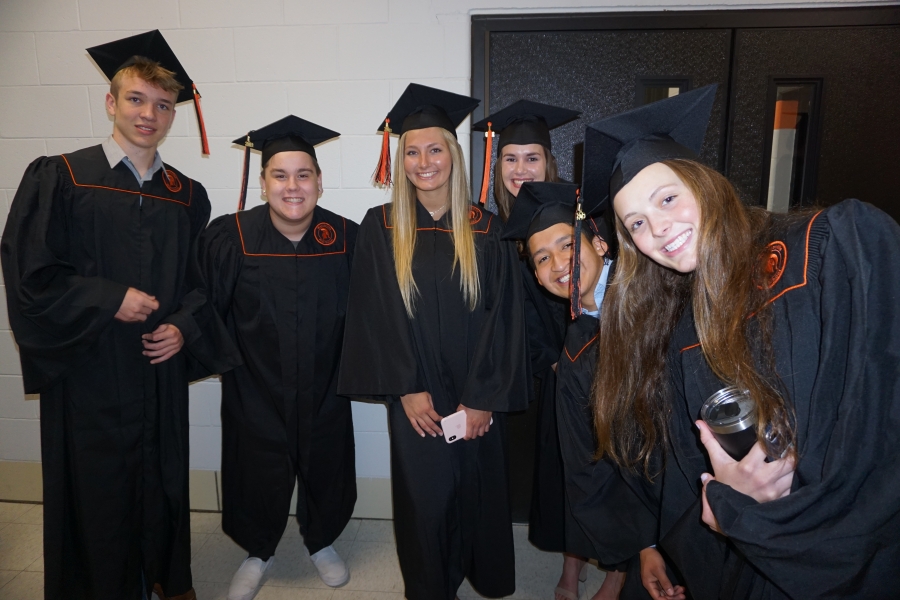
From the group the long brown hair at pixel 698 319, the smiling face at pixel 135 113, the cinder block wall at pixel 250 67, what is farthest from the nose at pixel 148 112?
the long brown hair at pixel 698 319

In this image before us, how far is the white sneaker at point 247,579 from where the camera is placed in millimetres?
2371

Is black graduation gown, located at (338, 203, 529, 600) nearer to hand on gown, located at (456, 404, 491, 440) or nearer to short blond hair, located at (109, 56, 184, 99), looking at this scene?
hand on gown, located at (456, 404, 491, 440)

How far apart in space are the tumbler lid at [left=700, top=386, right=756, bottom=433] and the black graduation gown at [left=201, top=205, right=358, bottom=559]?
1.65 meters

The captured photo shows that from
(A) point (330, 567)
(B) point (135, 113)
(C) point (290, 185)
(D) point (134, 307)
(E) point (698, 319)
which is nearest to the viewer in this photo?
(E) point (698, 319)

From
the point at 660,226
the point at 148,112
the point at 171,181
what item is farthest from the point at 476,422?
the point at 148,112

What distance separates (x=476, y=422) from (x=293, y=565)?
1294 millimetres

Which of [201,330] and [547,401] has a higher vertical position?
[201,330]

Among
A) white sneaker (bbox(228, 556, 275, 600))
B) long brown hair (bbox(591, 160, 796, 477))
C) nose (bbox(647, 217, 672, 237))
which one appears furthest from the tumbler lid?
white sneaker (bbox(228, 556, 275, 600))

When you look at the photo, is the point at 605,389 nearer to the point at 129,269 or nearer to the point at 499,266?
the point at 499,266

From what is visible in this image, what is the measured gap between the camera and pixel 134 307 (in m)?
2.06

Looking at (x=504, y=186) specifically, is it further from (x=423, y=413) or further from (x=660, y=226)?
(x=660, y=226)

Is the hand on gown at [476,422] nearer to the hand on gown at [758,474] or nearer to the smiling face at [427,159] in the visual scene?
the smiling face at [427,159]

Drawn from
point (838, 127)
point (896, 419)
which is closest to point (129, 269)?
point (896, 419)

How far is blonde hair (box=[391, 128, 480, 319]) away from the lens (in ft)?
7.01
